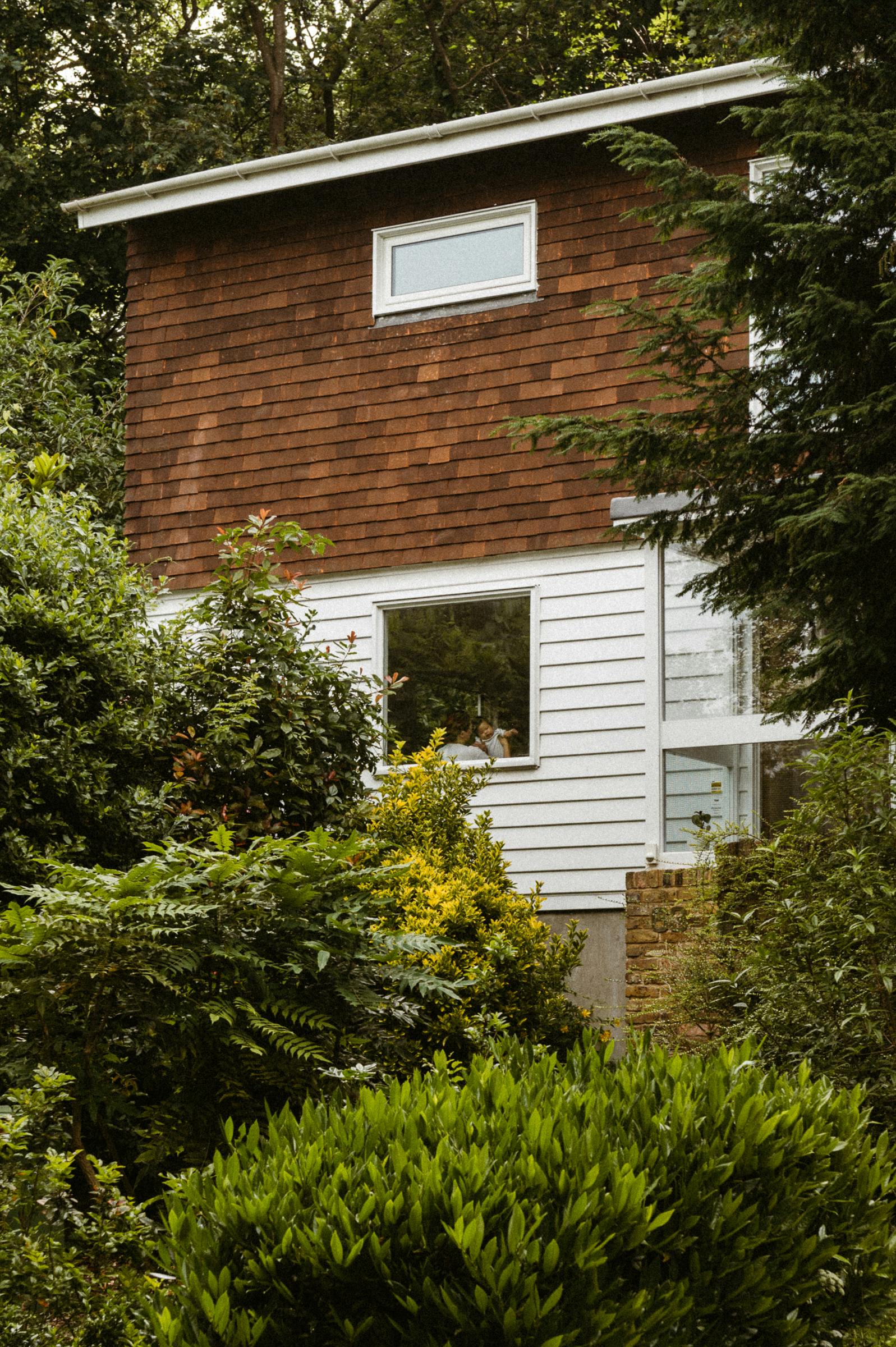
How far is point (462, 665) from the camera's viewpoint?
36.6 ft

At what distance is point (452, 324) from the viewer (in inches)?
456

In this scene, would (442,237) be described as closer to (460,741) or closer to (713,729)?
(460,741)

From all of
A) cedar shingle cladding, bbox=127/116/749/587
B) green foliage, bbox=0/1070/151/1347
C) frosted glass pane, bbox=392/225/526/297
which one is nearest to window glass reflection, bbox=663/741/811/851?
cedar shingle cladding, bbox=127/116/749/587

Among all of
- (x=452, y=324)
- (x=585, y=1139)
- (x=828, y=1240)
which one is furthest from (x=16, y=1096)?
(x=452, y=324)

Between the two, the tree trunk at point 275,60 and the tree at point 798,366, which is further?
the tree trunk at point 275,60

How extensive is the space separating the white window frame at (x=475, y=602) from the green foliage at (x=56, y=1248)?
666 cm

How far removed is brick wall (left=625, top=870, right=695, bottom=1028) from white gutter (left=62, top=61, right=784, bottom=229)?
5.76 meters

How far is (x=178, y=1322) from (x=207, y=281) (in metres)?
11.0

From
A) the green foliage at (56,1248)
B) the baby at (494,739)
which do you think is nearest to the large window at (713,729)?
the baby at (494,739)

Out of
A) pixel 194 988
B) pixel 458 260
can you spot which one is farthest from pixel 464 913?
pixel 458 260

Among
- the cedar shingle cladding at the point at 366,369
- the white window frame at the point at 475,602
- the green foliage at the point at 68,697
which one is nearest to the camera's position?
the green foliage at the point at 68,697

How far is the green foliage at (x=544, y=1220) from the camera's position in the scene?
288cm

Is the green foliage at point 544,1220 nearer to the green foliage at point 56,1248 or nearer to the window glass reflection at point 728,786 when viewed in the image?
the green foliage at point 56,1248

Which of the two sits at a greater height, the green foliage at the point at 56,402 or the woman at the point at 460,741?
the green foliage at the point at 56,402
